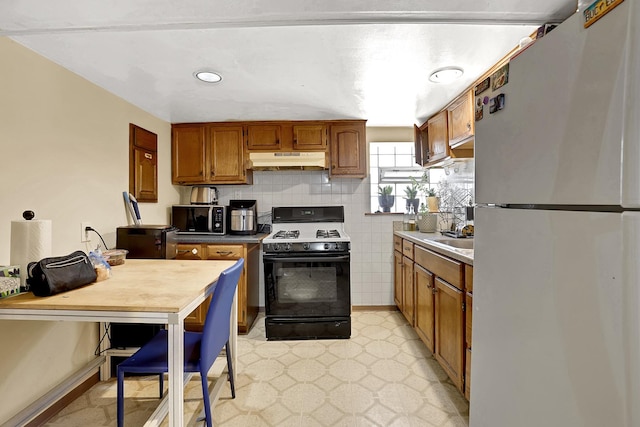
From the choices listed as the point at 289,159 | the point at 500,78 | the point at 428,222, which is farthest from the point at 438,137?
the point at 500,78

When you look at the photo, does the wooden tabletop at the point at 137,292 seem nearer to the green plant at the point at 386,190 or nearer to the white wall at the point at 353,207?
the white wall at the point at 353,207

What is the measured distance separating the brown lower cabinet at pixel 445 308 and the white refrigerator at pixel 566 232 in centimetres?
73

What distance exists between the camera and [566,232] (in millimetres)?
691

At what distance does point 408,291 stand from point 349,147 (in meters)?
1.54

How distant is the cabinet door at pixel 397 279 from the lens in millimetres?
3154

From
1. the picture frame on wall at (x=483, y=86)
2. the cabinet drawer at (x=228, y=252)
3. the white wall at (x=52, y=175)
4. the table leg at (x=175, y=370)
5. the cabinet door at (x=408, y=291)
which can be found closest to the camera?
the picture frame on wall at (x=483, y=86)

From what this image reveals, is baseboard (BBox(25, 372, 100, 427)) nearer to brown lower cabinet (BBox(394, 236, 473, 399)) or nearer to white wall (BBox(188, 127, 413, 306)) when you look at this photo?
white wall (BBox(188, 127, 413, 306))

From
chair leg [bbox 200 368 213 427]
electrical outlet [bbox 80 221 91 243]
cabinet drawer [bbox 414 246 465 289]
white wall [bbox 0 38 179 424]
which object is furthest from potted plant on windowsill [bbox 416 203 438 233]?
electrical outlet [bbox 80 221 91 243]

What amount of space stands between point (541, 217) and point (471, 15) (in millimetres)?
929

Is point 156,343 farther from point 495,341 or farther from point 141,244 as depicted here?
point 495,341

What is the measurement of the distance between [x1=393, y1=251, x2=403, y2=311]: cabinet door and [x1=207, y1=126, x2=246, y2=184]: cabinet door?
1839mm

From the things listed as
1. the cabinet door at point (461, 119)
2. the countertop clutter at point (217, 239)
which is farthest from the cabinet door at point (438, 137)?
the countertop clutter at point (217, 239)

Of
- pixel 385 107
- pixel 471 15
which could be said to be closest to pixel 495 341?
pixel 471 15

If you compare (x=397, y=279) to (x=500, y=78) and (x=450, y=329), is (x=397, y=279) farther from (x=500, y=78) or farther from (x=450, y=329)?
(x=500, y=78)
